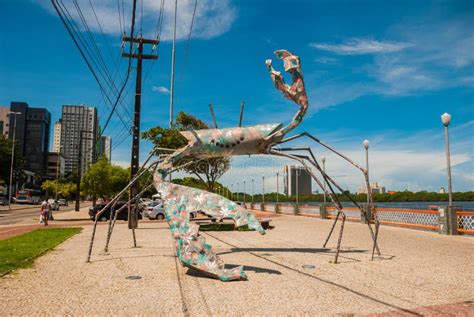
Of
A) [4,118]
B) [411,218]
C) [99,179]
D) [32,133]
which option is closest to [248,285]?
[411,218]

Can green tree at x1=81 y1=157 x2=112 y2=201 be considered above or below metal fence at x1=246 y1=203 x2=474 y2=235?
above

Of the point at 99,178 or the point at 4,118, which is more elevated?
the point at 4,118

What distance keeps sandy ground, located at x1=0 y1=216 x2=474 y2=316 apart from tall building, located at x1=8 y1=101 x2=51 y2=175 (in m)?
113

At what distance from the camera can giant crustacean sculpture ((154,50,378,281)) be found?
6.46 metres

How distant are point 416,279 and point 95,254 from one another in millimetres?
7711

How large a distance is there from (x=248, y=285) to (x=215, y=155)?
2.99m

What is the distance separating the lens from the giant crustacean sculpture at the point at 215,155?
6.46 meters

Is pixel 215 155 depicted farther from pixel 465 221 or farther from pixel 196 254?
pixel 465 221

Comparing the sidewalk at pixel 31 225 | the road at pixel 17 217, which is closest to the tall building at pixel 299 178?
the sidewalk at pixel 31 225

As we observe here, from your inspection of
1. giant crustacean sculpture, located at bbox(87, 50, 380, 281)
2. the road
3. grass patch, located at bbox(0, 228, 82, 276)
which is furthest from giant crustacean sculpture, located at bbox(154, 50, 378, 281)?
the road

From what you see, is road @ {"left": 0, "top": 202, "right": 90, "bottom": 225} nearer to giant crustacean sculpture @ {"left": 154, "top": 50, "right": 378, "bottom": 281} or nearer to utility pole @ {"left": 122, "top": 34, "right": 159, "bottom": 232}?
utility pole @ {"left": 122, "top": 34, "right": 159, "bottom": 232}

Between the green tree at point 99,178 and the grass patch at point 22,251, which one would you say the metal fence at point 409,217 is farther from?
the green tree at point 99,178

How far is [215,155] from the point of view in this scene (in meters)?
8.07

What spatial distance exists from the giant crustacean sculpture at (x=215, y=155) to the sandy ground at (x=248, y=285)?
0.53 m
